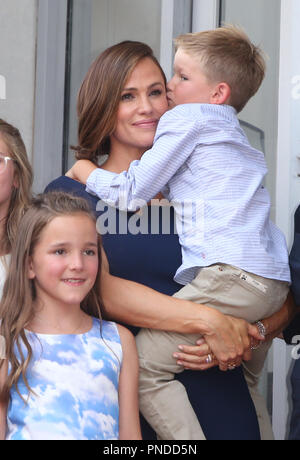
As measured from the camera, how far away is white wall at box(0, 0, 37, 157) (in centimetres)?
339

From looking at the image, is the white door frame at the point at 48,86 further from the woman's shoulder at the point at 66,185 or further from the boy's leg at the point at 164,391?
the boy's leg at the point at 164,391

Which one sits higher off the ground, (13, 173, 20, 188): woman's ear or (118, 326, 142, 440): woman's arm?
(13, 173, 20, 188): woman's ear

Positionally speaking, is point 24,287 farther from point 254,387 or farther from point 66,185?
point 254,387

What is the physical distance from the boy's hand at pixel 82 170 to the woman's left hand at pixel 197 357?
52cm

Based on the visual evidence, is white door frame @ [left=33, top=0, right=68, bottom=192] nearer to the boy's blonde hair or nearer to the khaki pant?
the boy's blonde hair

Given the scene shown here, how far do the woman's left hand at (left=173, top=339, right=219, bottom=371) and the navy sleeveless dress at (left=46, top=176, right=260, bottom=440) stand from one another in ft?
0.19

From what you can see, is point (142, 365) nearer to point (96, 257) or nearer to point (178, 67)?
point (96, 257)

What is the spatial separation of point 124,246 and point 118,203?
11 cm

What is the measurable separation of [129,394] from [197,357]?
177 mm

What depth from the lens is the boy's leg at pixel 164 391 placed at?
1.62 meters

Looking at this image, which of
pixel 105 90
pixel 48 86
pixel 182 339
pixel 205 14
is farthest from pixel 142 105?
pixel 48 86

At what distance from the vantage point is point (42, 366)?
156 centimetres

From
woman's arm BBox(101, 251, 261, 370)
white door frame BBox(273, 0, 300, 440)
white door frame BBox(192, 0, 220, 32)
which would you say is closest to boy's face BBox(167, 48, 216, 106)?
woman's arm BBox(101, 251, 261, 370)

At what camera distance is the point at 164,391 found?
1.65 m
